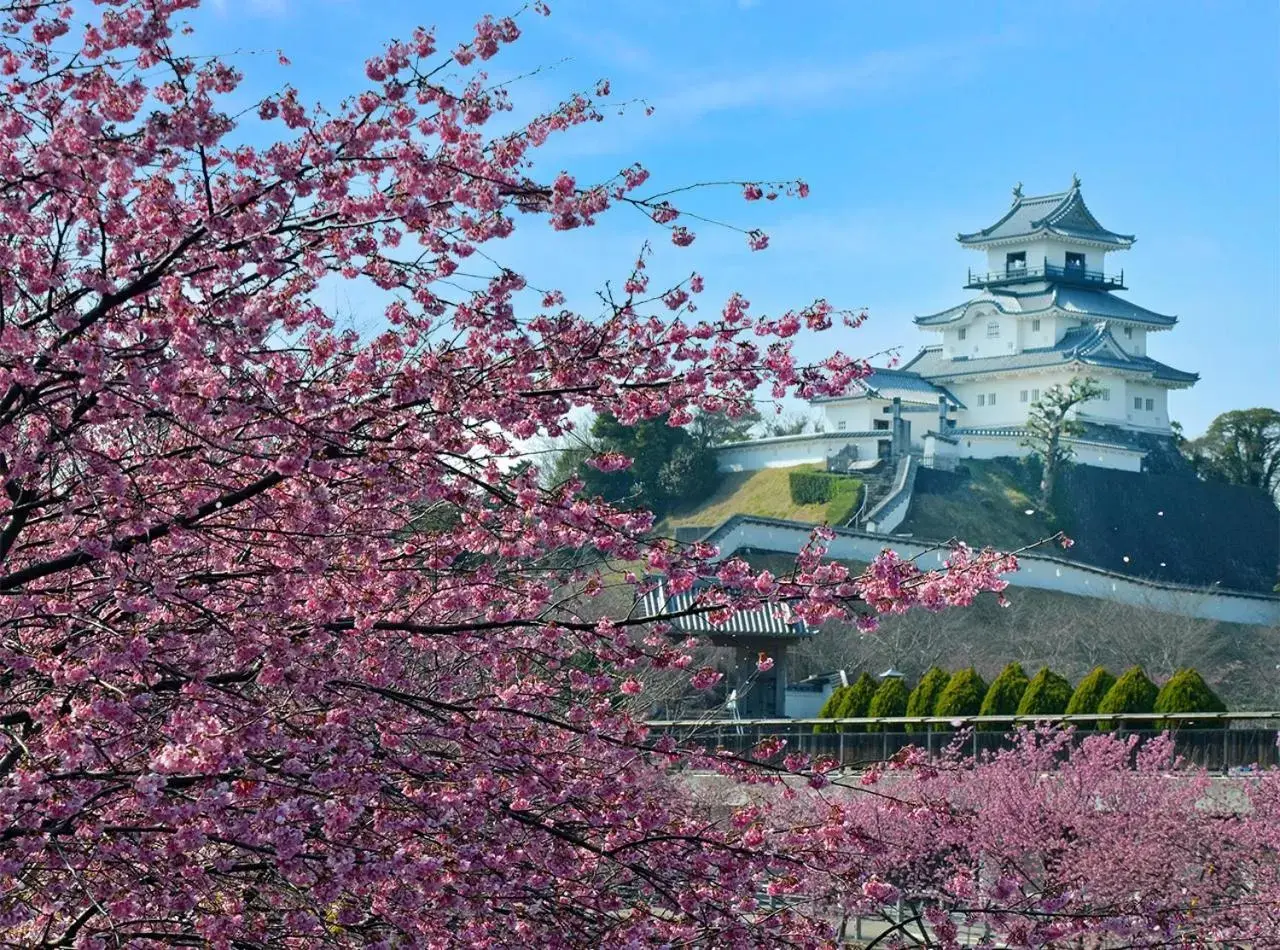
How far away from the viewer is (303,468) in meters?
4.80

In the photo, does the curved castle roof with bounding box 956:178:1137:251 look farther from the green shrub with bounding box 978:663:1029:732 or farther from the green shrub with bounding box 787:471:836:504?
the green shrub with bounding box 978:663:1029:732

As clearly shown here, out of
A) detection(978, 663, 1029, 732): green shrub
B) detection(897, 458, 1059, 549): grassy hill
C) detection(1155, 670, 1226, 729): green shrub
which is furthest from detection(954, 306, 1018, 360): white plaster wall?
detection(1155, 670, 1226, 729): green shrub

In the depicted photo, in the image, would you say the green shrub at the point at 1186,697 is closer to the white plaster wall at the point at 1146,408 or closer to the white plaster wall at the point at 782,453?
the white plaster wall at the point at 782,453

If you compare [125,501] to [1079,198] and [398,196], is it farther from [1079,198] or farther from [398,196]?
[1079,198]

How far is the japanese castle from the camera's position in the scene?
5622 cm

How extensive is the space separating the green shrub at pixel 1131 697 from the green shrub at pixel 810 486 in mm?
31376

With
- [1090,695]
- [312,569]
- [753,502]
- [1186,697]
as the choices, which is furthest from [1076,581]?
[312,569]

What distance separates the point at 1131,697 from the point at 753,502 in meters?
32.0

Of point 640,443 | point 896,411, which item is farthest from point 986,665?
point 896,411

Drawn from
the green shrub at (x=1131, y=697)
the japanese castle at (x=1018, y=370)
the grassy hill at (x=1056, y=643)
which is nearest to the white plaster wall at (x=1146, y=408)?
the japanese castle at (x=1018, y=370)

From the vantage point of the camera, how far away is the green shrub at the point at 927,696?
953 inches

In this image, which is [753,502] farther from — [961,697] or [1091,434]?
[961,697]

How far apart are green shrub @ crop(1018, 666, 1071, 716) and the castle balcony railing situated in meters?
45.7

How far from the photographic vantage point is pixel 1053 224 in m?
67.5
